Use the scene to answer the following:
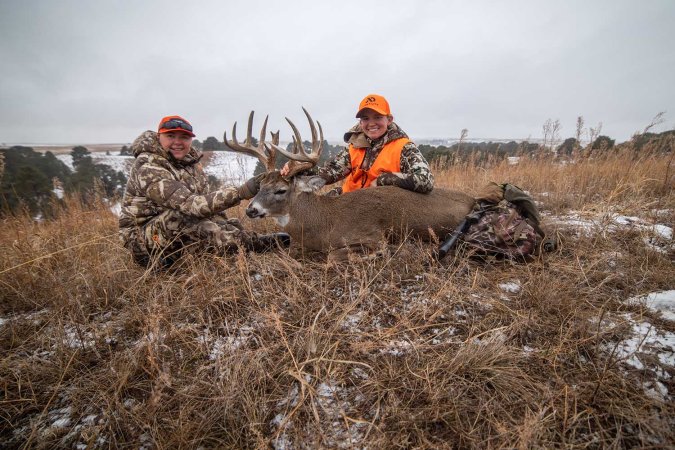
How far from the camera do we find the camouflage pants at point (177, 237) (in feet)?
9.82

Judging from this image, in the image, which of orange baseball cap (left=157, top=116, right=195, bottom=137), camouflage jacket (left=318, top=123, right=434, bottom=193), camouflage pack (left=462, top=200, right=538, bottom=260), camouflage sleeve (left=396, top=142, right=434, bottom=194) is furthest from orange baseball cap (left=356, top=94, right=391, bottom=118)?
orange baseball cap (left=157, top=116, right=195, bottom=137)

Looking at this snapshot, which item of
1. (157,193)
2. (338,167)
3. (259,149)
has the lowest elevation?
(157,193)

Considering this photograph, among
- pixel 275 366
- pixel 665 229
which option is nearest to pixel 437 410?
pixel 275 366

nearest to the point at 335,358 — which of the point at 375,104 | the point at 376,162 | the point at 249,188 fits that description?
the point at 249,188

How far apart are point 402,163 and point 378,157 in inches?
13.3

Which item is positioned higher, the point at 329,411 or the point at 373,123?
the point at 373,123

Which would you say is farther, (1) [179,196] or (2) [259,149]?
(2) [259,149]

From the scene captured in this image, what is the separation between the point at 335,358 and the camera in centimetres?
155

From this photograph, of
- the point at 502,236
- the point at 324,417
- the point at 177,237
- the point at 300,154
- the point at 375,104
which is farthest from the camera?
the point at 375,104

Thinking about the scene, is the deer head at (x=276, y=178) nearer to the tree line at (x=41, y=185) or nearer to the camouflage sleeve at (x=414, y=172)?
the camouflage sleeve at (x=414, y=172)

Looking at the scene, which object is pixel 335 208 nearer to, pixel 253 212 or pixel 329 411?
pixel 253 212

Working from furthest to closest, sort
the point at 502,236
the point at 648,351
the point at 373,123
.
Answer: the point at 373,123
the point at 502,236
the point at 648,351

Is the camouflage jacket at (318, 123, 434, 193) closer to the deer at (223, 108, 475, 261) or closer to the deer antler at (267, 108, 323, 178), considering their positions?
the deer at (223, 108, 475, 261)

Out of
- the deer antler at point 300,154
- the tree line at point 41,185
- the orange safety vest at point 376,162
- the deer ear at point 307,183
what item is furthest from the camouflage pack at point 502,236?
the tree line at point 41,185
